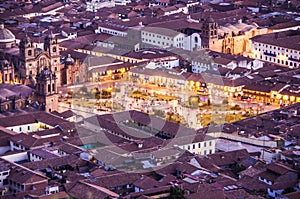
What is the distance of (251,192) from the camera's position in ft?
53.2

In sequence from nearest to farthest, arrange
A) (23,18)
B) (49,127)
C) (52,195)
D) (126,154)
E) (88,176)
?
(52,195) → (88,176) → (126,154) → (49,127) → (23,18)

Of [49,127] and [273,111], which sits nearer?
[49,127]

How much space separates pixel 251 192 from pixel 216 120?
221 inches

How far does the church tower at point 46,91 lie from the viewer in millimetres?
21938

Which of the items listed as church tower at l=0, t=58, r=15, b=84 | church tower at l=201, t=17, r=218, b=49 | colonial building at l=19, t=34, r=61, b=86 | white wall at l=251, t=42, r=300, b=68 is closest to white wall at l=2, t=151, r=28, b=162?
church tower at l=0, t=58, r=15, b=84

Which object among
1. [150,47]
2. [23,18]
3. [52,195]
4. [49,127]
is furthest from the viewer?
[23,18]

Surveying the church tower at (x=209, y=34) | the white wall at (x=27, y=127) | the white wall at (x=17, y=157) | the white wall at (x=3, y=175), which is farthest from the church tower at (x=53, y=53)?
the white wall at (x=3, y=175)

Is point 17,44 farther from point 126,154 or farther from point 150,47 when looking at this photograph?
point 126,154

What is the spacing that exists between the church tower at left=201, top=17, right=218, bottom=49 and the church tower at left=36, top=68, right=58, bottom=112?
698cm

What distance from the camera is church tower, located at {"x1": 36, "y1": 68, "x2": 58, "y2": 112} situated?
21938 millimetres

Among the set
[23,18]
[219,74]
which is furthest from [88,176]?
[23,18]

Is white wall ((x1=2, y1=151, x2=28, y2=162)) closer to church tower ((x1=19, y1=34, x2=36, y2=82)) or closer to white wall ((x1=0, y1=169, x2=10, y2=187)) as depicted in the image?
white wall ((x1=0, y1=169, x2=10, y2=187))

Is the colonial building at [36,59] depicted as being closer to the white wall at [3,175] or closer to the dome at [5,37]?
the dome at [5,37]

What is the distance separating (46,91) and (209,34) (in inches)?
285
